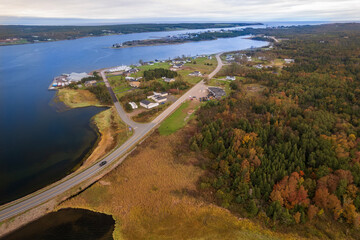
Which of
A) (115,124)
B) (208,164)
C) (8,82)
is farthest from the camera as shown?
(8,82)

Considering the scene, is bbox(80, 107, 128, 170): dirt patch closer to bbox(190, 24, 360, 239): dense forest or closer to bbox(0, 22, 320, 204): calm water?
bbox(0, 22, 320, 204): calm water

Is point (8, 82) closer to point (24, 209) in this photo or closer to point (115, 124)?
point (115, 124)

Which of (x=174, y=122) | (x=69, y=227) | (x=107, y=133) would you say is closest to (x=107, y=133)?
(x=107, y=133)

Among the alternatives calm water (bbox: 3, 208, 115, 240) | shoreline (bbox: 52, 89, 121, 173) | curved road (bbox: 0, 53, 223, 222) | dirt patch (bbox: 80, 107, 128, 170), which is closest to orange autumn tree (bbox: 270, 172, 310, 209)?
calm water (bbox: 3, 208, 115, 240)

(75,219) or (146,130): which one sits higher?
(146,130)

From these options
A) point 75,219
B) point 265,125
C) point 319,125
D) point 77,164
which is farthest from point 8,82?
point 319,125
